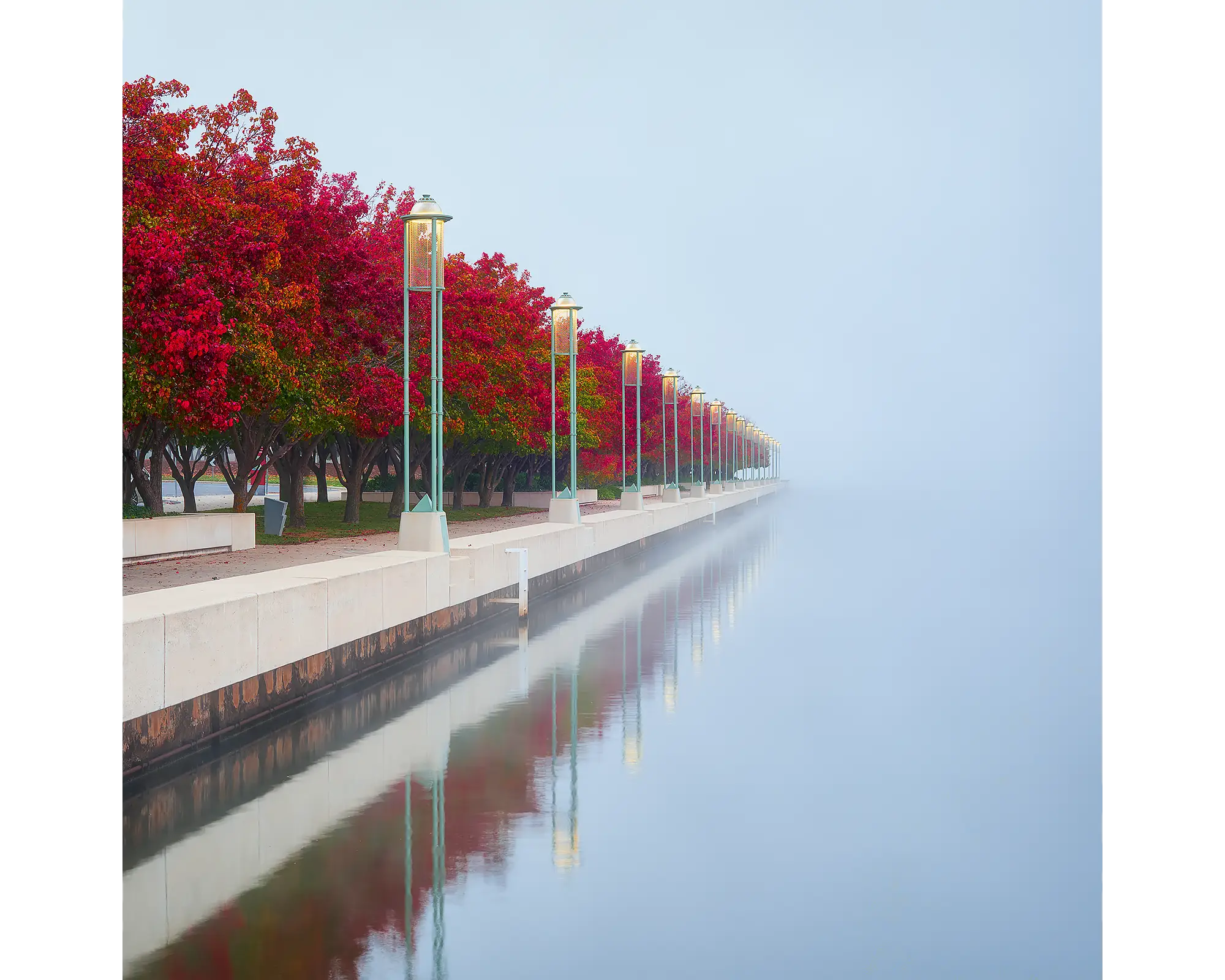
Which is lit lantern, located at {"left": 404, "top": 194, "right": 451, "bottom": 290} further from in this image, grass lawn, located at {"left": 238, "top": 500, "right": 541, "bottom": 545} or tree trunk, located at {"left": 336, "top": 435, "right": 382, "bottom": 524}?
tree trunk, located at {"left": 336, "top": 435, "right": 382, "bottom": 524}

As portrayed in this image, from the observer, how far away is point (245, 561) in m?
21.1

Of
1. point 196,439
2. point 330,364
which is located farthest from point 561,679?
point 196,439

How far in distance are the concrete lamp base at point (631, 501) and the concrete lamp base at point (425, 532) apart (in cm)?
2522

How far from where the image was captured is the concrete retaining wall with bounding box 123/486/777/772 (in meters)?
9.52

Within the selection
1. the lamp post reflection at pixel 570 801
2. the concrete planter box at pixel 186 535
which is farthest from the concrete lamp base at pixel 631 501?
the lamp post reflection at pixel 570 801

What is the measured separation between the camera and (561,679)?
565 inches

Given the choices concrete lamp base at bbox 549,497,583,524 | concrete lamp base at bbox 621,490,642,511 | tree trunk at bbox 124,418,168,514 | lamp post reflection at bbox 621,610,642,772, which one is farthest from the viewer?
concrete lamp base at bbox 621,490,642,511

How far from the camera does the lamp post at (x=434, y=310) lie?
1791 cm

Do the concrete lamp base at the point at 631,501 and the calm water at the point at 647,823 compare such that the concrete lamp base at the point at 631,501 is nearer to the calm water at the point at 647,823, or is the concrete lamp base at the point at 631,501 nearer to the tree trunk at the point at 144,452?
the tree trunk at the point at 144,452

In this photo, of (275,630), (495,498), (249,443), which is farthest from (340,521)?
(275,630)

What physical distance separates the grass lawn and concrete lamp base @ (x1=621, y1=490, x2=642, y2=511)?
13.1ft

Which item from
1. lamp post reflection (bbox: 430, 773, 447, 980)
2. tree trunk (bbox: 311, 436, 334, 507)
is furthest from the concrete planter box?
tree trunk (bbox: 311, 436, 334, 507)

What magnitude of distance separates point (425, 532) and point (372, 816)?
9.34 meters
